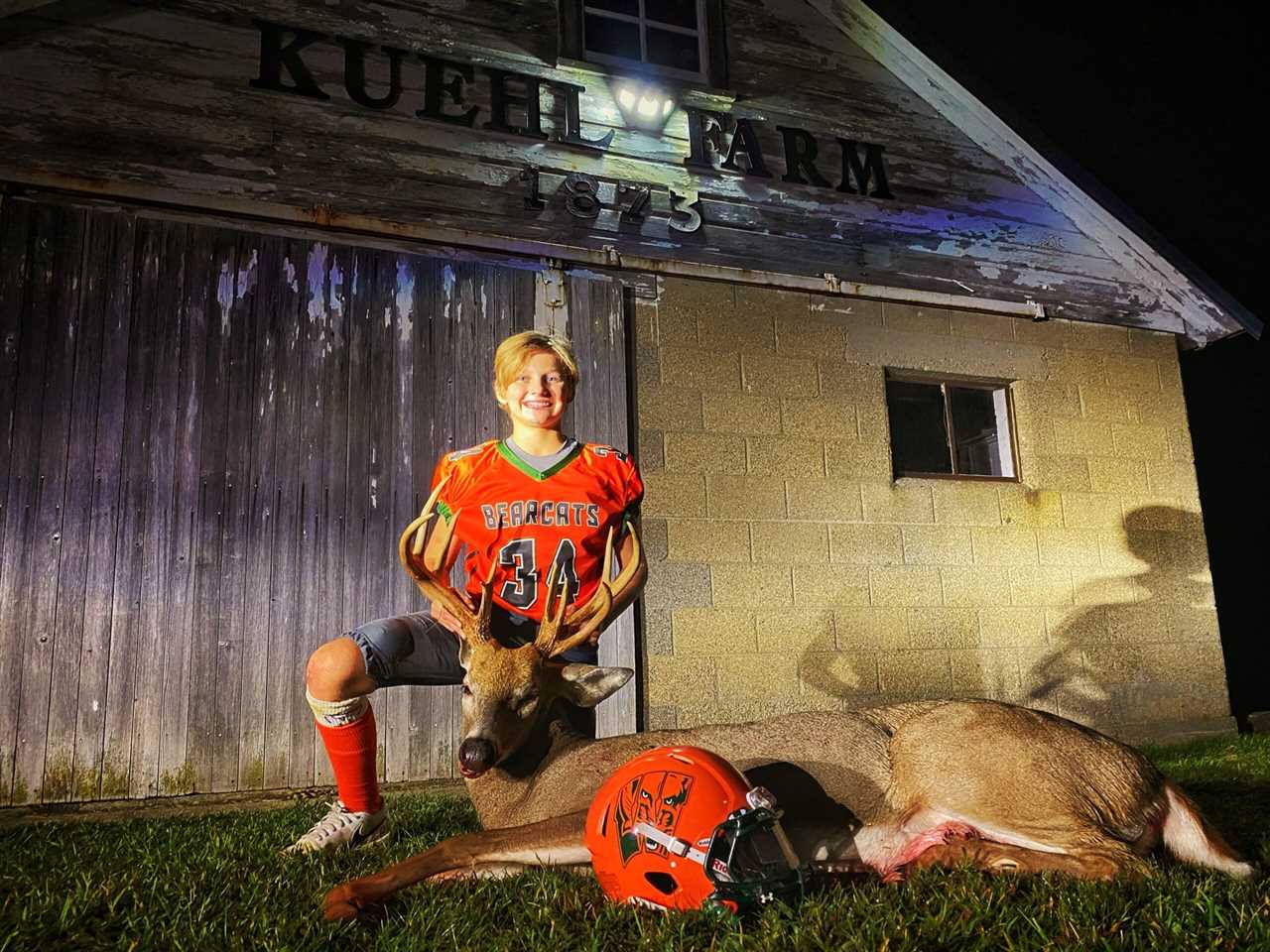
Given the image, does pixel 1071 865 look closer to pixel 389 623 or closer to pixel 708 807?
pixel 708 807

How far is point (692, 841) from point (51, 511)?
4.38 metres

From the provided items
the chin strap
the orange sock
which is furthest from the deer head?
the chin strap

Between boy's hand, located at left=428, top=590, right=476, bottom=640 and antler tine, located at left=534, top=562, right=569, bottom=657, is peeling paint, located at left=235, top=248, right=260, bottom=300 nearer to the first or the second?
boy's hand, located at left=428, top=590, right=476, bottom=640

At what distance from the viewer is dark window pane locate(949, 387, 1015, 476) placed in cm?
724

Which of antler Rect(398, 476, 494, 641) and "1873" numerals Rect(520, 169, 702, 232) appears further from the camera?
"1873" numerals Rect(520, 169, 702, 232)

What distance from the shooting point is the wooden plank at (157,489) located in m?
4.87

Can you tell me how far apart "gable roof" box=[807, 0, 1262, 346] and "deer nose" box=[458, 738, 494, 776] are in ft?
23.1

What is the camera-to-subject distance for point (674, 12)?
7320 mm

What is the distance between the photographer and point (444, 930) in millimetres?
2295

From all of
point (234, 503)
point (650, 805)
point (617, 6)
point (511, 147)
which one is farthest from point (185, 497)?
point (617, 6)

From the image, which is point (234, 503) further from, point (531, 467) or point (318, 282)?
point (531, 467)

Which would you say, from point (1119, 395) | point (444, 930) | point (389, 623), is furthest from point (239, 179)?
point (1119, 395)

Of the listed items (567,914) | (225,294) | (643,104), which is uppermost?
(643,104)

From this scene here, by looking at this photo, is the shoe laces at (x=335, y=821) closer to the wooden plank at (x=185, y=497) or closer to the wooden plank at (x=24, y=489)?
the wooden plank at (x=185, y=497)
